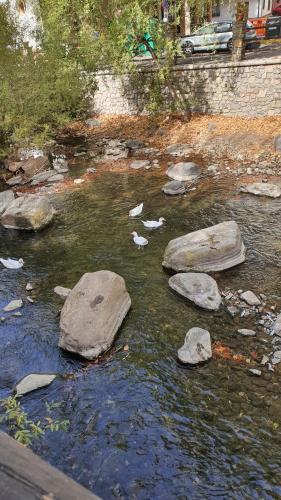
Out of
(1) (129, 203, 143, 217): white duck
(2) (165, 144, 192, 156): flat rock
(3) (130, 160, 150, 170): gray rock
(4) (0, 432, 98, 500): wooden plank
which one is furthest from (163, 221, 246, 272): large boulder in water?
(2) (165, 144, 192, 156): flat rock

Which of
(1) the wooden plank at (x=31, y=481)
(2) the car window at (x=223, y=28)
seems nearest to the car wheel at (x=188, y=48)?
(2) the car window at (x=223, y=28)

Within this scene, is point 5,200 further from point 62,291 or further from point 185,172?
point 185,172

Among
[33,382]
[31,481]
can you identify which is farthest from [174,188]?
[31,481]

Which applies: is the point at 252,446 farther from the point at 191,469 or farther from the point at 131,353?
the point at 131,353

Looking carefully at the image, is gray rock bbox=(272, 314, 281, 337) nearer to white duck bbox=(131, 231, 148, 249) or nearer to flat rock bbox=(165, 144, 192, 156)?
white duck bbox=(131, 231, 148, 249)

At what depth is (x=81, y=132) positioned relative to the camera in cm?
1997

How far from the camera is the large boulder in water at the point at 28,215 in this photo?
34.4 ft

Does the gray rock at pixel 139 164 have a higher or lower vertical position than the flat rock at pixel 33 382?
higher

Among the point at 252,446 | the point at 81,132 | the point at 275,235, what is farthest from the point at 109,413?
the point at 81,132

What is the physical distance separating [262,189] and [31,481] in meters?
11.0

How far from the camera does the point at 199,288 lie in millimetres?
7230

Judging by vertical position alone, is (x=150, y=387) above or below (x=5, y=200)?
below

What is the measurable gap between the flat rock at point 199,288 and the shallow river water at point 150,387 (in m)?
0.17

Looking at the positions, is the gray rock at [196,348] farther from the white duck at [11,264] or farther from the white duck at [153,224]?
the white duck at [11,264]
